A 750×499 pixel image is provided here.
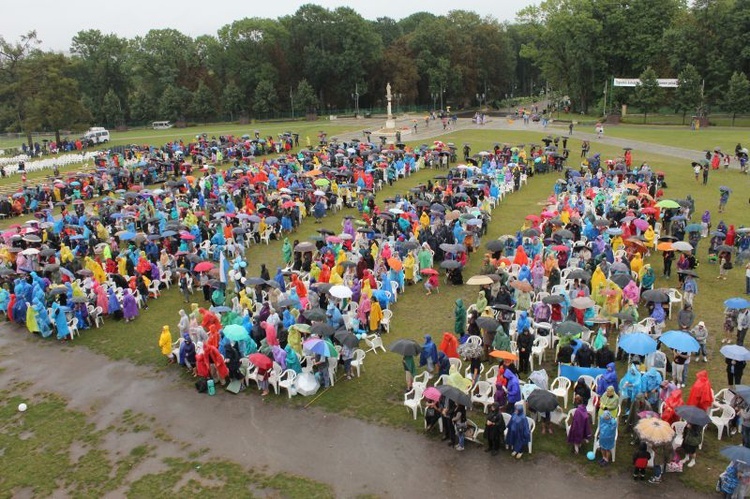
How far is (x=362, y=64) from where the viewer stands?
245 feet

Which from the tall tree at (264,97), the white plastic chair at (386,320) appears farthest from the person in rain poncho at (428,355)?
the tall tree at (264,97)

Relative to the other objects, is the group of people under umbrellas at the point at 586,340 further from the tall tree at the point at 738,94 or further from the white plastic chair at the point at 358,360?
the tall tree at the point at 738,94

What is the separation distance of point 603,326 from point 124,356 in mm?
11453

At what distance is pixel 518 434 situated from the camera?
9.48 meters

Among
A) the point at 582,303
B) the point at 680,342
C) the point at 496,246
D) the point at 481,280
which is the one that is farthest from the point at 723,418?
the point at 496,246

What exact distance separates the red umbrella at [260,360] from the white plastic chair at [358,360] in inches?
72.8

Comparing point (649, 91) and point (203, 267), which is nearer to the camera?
point (203, 267)

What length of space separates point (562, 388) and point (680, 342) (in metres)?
2.24

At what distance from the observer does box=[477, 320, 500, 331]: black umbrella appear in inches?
469

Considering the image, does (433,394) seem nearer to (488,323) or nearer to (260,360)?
(488,323)

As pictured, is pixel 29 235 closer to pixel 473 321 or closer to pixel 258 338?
pixel 258 338

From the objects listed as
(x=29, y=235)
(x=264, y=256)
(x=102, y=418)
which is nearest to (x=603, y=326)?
(x=102, y=418)

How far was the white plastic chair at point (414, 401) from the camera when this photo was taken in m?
10.8

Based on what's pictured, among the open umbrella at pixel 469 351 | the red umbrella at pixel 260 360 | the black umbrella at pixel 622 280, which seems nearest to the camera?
the open umbrella at pixel 469 351
